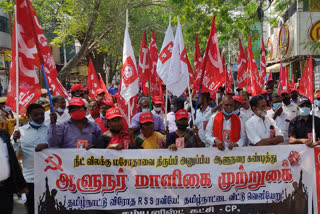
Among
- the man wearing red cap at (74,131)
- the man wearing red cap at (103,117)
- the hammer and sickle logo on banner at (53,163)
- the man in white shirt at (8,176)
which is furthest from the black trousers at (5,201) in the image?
the man wearing red cap at (103,117)

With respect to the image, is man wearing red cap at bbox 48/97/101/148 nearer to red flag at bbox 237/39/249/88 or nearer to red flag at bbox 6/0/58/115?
red flag at bbox 6/0/58/115

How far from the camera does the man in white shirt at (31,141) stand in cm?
406

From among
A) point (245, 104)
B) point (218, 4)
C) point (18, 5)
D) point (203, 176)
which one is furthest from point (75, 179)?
point (218, 4)

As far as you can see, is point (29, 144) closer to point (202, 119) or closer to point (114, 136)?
point (114, 136)

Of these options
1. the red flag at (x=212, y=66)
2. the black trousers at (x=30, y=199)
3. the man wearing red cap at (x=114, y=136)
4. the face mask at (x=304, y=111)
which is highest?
the red flag at (x=212, y=66)

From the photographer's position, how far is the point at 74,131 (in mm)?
4156

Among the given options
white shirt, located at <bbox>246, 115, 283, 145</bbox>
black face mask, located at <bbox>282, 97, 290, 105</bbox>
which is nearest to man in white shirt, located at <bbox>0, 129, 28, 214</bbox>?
white shirt, located at <bbox>246, 115, 283, 145</bbox>

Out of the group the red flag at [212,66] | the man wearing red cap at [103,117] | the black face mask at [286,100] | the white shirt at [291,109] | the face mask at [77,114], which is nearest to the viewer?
the face mask at [77,114]

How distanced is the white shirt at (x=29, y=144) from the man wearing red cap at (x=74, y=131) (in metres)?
0.21

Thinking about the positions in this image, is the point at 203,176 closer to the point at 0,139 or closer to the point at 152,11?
the point at 0,139

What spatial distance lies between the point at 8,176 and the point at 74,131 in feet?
2.88

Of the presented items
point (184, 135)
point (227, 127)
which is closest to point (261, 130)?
point (227, 127)

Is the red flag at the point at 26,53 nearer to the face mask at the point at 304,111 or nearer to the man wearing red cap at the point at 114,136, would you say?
the man wearing red cap at the point at 114,136

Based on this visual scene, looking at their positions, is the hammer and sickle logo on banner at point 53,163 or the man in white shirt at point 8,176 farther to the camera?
the hammer and sickle logo on banner at point 53,163
